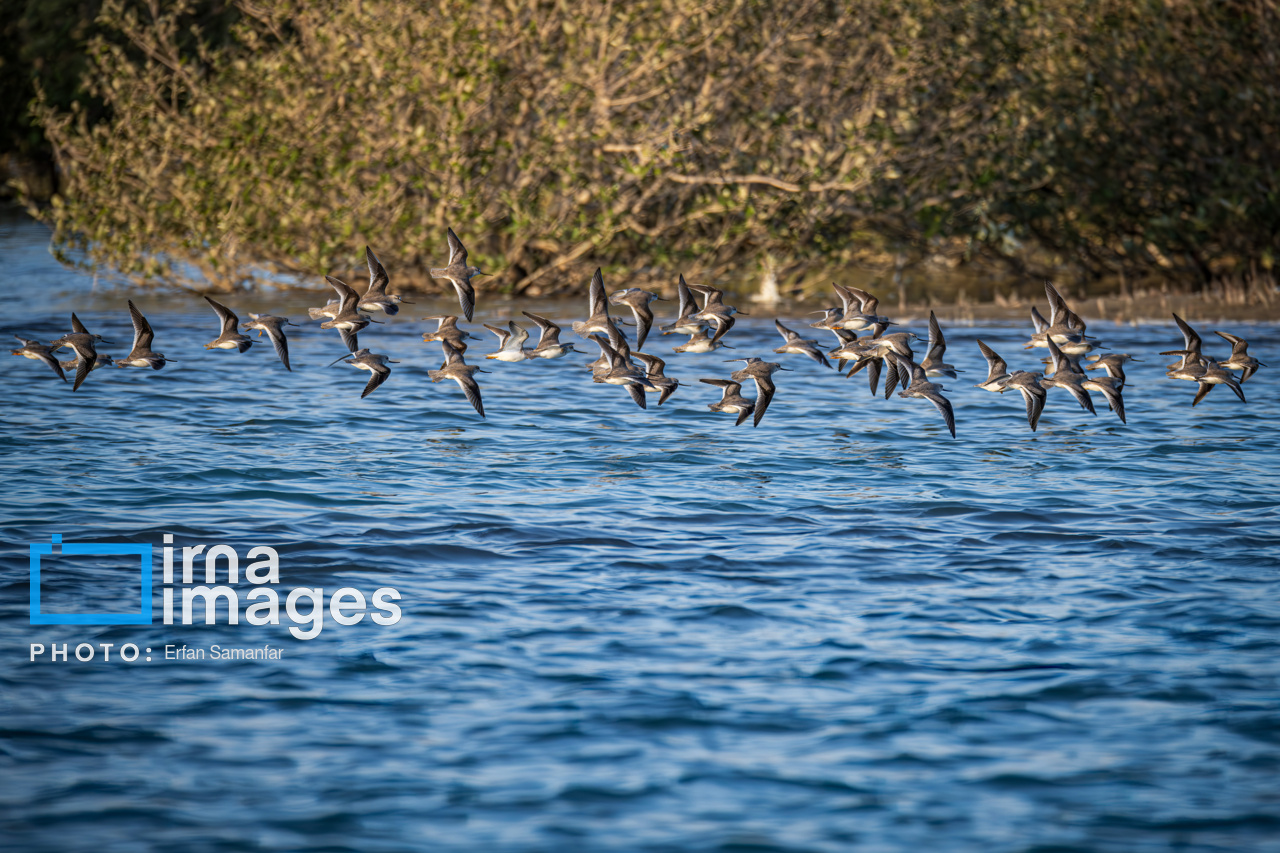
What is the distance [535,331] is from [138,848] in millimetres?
18509

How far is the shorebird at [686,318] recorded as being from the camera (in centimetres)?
1583

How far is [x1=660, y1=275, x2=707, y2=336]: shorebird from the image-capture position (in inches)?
623

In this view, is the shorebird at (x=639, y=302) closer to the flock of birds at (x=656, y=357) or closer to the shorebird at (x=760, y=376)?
the flock of birds at (x=656, y=357)

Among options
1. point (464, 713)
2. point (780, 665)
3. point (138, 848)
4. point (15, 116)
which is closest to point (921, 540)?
point (780, 665)

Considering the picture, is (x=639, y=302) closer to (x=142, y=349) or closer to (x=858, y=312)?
(x=858, y=312)

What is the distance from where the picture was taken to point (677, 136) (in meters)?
25.9

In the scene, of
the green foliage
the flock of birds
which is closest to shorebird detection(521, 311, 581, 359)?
the flock of birds

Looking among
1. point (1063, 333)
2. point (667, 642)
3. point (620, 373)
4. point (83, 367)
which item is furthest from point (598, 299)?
point (667, 642)

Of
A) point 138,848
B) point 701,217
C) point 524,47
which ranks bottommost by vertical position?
point 138,848

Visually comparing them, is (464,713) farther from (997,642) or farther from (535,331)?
(535,331)

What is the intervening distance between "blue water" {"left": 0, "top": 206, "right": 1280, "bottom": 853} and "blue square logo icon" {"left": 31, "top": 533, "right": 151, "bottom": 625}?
0.16 meters

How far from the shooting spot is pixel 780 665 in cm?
968
